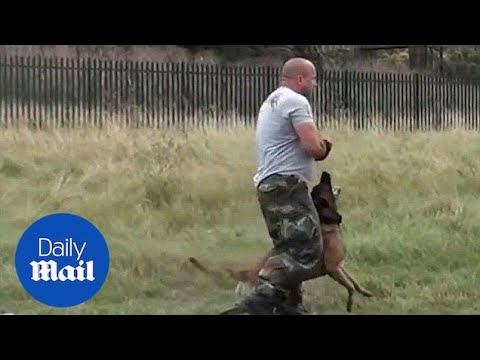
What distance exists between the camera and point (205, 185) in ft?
25.2

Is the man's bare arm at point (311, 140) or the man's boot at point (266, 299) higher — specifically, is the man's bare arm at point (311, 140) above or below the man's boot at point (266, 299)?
above

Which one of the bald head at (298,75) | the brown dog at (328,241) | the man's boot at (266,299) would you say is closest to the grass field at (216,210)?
the brown dog at (328,241)

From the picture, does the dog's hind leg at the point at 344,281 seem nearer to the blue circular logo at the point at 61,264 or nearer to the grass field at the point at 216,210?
the grass field at the point at 216,210

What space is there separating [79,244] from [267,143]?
1437 millimetres

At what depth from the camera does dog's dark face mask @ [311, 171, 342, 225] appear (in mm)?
6183

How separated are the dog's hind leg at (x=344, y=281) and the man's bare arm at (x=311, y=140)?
0.82 metres

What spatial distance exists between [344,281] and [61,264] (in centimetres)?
176

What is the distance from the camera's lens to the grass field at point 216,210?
21.9 feet

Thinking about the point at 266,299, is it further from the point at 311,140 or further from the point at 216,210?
the point at 216,210

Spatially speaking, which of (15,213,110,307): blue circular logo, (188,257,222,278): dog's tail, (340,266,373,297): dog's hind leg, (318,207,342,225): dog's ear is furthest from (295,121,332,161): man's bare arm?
(15,213,110,307): blue circular logo

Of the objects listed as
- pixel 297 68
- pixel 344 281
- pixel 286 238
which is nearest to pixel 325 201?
pixel 286 238

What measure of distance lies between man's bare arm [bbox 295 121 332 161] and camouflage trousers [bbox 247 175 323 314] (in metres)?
0.20

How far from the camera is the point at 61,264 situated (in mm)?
6336

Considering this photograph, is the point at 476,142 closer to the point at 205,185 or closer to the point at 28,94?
the point at 205,185
